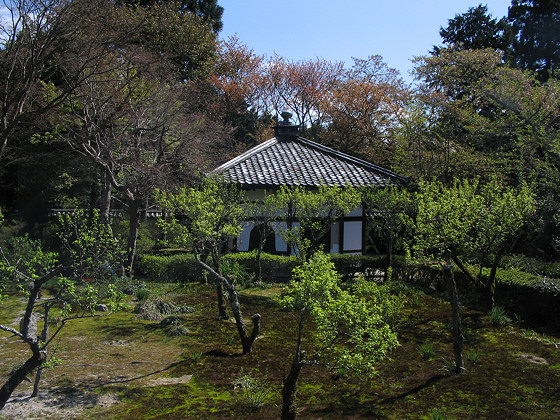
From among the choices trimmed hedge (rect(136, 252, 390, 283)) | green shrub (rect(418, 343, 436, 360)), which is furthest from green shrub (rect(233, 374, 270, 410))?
trimmed hedge (rect(136, 252, 390, 283))

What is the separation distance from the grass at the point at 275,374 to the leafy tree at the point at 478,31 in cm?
2344

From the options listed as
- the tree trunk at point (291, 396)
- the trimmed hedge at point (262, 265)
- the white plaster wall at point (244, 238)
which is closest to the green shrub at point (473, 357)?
the tree trunk at point (291, 396)

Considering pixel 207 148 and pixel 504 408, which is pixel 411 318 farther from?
pixel 207 148

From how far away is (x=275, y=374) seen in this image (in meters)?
6.51

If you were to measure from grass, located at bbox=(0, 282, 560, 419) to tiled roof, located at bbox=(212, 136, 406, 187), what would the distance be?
6272 mm

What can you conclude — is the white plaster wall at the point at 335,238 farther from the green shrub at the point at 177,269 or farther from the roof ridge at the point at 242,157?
the green shrub at the point at 177,269

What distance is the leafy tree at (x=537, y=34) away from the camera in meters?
25.4

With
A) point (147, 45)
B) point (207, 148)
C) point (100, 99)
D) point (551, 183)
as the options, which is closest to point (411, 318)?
point (551, 183)

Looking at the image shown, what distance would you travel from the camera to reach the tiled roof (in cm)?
1478

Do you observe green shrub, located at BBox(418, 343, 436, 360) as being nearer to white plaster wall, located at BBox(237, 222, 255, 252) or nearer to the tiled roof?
the tiled roof

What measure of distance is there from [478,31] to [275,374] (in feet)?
94.0

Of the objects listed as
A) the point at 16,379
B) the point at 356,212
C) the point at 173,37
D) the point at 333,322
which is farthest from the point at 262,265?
the point at 173,37

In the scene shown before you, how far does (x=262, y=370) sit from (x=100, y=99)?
11.1 metres

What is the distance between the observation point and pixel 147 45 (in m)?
21.0
